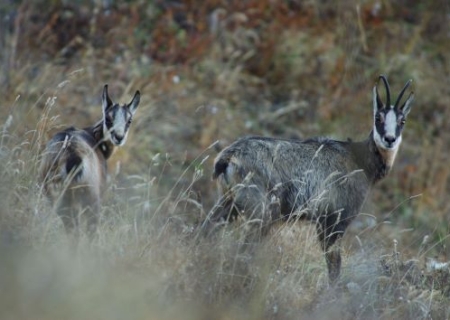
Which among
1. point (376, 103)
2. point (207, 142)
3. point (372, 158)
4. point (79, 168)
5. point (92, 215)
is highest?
point (79, 168)

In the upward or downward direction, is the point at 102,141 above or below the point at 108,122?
below

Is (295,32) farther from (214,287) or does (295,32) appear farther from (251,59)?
(214,287)

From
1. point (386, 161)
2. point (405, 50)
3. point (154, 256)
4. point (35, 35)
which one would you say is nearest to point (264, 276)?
point (154, 256)

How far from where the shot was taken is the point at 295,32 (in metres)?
16.8

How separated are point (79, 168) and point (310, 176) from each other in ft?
6.79

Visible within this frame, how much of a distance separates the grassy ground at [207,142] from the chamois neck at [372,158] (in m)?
0.52

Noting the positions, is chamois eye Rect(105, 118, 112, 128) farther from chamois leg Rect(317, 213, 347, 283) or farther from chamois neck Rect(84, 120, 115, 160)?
chamois leg Rect(317, 213, 347, 283)

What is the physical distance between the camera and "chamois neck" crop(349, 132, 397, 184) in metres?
9.70

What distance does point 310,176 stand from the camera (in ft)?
29.9

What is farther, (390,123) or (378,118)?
(378,118)

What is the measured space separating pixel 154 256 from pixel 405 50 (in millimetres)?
11018

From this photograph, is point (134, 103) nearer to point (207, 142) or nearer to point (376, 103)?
point (376, 103)

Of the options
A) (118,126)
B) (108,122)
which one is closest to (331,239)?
(118,126)

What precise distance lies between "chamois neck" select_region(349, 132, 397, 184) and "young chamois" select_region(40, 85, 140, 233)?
214 cm
